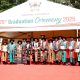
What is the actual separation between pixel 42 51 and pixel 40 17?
Result: 5.72ft

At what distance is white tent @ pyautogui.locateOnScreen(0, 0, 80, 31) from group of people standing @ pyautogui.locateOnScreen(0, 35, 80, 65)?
2.44 ft

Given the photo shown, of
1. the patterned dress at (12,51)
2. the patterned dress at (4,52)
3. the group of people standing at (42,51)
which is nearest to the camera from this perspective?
the group of people standing at (42,51)

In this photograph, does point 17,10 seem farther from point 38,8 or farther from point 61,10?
point 61,10

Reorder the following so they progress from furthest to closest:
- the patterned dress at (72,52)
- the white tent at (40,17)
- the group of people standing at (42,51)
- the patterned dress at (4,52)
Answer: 1. the patterned dress at (4,52)
2. the white tent at (40,17)
3. the group of people standing at (42,51)
4. the patterned dress at (72,52)

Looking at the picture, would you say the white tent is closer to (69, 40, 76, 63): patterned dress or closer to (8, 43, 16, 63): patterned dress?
(69, 40, 76, 63): patterned dress

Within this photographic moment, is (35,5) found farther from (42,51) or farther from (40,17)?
(42,51)

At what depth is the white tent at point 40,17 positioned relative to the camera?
60.1ft

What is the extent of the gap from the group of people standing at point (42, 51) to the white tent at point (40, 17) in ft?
2.44

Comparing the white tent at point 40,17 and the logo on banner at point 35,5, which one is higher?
the logo on banner at point 35,5

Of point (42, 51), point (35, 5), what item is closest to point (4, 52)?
point (42, 51)

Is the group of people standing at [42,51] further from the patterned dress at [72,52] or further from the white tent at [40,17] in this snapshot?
the white tent at [40,17]

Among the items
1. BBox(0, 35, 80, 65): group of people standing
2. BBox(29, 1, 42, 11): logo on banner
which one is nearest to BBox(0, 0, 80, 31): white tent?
BBox(29, 1, 42, 11): logo on banner

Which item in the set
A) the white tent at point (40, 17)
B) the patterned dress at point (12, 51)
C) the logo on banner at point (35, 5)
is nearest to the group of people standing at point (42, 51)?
the patterned dress at point (12, 51)

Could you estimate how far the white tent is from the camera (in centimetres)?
1833
